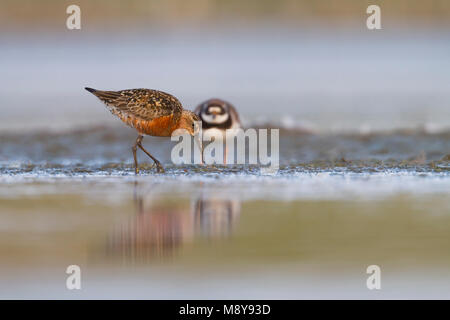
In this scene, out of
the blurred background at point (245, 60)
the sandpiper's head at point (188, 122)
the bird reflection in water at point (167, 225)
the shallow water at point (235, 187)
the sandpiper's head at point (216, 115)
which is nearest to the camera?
the shallow water at point (235, 187)

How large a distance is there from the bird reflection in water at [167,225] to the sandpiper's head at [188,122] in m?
2.51

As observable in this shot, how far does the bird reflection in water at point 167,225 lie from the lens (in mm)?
6340

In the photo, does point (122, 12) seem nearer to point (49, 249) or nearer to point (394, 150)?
point (394, 150)

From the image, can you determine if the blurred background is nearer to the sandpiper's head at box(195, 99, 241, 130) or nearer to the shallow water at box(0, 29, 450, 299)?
the shallow water at box(0, 29, 450, 299)

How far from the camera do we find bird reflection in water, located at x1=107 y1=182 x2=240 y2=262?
6340 millimetres

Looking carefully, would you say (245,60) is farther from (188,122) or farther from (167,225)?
(167,225)

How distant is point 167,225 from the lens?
23.3 ft

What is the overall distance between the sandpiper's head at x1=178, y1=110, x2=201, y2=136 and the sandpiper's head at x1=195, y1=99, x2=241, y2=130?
1.64 meters

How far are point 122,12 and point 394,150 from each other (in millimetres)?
12700

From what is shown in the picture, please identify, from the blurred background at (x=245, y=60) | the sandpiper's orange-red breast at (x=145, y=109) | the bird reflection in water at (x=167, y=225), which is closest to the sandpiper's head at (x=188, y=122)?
the sandpiper's orange-red breast at (x=145, y=109)

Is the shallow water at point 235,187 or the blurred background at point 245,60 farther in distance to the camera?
the blurred background at point 245,60

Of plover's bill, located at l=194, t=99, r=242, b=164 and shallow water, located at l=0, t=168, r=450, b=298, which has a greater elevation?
plover's bill, located at l=194, t=99, r=242, b=164

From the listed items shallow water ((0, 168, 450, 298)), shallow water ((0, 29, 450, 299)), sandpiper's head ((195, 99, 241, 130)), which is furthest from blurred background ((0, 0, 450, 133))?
shallow water ((0, 168, 450, 298))

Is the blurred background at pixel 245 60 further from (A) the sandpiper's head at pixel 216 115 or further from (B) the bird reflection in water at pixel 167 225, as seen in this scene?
(B) the bird reflection in water at pixel 167 225
